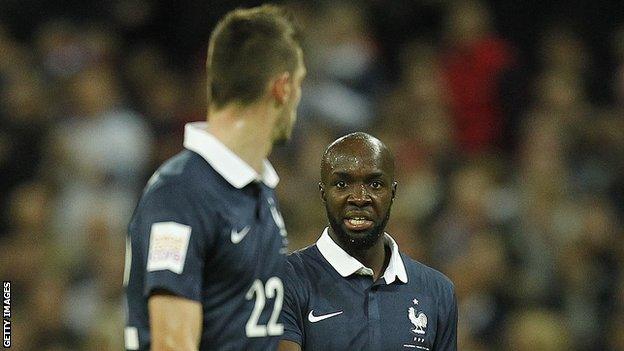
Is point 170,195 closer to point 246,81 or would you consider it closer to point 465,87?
point 246,81

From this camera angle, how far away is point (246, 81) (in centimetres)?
358

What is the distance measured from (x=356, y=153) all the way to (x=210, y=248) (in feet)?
3.81

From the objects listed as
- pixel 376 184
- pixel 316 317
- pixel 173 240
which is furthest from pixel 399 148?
pixel 173 240

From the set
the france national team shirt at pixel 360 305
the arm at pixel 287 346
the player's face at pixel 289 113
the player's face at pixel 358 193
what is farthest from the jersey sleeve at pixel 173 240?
the player's face at pixel 358 193

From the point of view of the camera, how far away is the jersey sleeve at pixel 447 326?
15.3 ft

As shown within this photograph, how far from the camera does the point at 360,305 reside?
457 cm

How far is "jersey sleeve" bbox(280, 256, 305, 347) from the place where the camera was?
438 centimetres

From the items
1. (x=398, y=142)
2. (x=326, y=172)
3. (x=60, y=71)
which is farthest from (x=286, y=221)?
(x=326, y=172)

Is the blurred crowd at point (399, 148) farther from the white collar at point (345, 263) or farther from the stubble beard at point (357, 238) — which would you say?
the stubble beard at point (357, 238)

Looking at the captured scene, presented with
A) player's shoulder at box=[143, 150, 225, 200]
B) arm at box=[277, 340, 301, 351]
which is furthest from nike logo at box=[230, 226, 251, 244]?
arm at box=[277, 340, 301, 351]

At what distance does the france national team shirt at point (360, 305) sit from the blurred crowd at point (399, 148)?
3291 millimetres

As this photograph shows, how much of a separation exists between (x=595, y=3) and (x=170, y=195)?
771 centimetres

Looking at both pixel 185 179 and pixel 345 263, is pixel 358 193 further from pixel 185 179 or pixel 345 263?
pixel 185 179

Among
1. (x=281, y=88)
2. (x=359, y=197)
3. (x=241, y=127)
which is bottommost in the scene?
(x=359, y=197)
